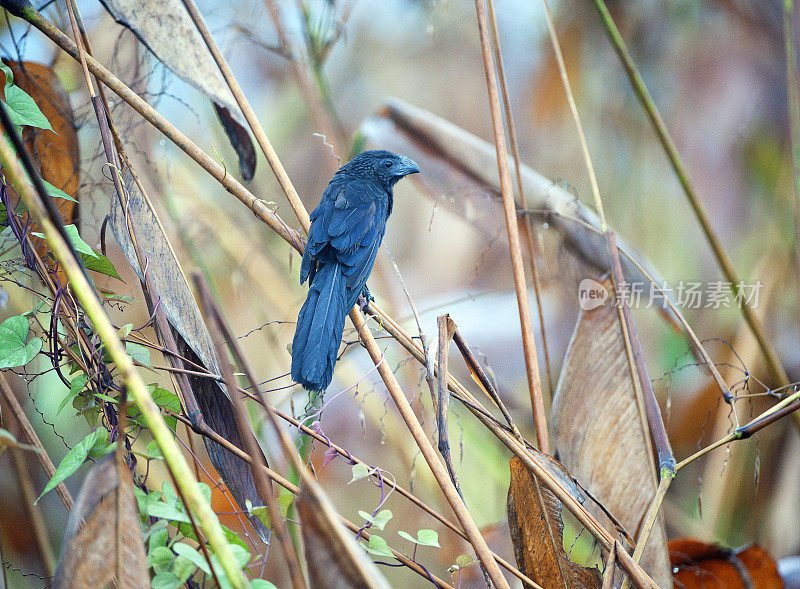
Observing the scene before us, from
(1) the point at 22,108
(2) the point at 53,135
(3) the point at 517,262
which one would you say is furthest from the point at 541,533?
(2) the point at 53,135

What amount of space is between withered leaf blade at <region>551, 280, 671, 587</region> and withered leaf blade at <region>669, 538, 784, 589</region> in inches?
11.0

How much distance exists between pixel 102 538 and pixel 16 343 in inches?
12.1

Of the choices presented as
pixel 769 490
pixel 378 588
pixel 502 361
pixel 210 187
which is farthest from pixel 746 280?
pixel 378 588

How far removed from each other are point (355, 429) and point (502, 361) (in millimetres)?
446

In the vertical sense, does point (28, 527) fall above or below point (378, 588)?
below

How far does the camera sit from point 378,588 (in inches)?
14.6

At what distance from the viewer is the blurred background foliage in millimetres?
1345

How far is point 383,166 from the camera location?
3.72 ft

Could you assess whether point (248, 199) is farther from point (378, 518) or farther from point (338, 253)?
point (378, 518)

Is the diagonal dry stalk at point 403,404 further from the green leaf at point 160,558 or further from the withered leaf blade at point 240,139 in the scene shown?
the green leaf at point 160,558

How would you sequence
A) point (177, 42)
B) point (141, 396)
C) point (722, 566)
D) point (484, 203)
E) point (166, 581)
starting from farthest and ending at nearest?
point (484, 203) → point (722, 566) → point (177, 42) → point (166, 581) → point (141, 396)

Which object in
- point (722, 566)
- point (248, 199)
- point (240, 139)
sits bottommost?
point (722, 566)

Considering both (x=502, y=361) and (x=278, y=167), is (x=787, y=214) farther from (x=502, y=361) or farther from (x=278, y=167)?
(x=278, y=167)

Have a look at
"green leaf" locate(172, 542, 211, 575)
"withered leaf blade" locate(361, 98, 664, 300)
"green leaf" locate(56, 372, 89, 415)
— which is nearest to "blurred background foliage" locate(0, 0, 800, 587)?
"withered leaf blade" locate(361, 98, 664, 300)
